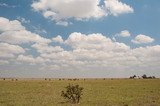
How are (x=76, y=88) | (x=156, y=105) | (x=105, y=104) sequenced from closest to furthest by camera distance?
(x=156, y=105) < (x=105, y=104) < (x=76, y=88)

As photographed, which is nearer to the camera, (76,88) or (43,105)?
(43,105)

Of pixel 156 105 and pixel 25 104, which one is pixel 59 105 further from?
pixel 156 105

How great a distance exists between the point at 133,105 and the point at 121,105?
1.14 metres

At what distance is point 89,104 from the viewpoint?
28.6 m

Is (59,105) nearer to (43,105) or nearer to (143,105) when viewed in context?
(43,105)

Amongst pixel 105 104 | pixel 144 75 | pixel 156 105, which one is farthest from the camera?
pixel 144 75

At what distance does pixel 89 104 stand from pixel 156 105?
21.2 ft

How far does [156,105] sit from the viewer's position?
2636cm

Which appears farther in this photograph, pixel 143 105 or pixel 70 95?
pixel 70 95

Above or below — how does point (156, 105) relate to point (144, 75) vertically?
below

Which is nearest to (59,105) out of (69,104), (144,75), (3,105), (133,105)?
(69,104)

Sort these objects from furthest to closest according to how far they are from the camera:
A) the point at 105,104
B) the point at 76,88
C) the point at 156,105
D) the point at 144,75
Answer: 1. the point at 144,75
2. the point at 76,88
3. the point at 105,104
4. the point at 156,105

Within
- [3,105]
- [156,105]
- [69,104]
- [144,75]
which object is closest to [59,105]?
[69,104]

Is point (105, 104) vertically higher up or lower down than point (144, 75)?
lower down
